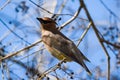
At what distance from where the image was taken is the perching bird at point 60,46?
4012 millimetres

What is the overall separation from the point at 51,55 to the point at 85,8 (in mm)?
584

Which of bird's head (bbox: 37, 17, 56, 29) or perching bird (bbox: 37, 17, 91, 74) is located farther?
bird's head (bbox: 37, 17, 56, 29)

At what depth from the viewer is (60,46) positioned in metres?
4.09

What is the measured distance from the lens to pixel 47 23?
4312 mm

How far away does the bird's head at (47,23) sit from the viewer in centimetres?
425

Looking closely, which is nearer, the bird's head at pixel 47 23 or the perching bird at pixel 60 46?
the perching bird at pixel 60 46

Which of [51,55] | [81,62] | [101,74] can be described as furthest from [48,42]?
[101,74]

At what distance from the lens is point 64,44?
13.5 ft

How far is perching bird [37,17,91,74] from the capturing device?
4012 millimetres

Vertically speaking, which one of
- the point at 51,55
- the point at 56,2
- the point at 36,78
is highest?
the point at 56,2

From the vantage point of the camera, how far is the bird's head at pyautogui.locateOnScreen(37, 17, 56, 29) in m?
4.25

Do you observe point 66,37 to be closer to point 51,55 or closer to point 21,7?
point 51,55

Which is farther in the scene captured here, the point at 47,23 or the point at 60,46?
the point at 47,23

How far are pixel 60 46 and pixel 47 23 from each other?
34cm
